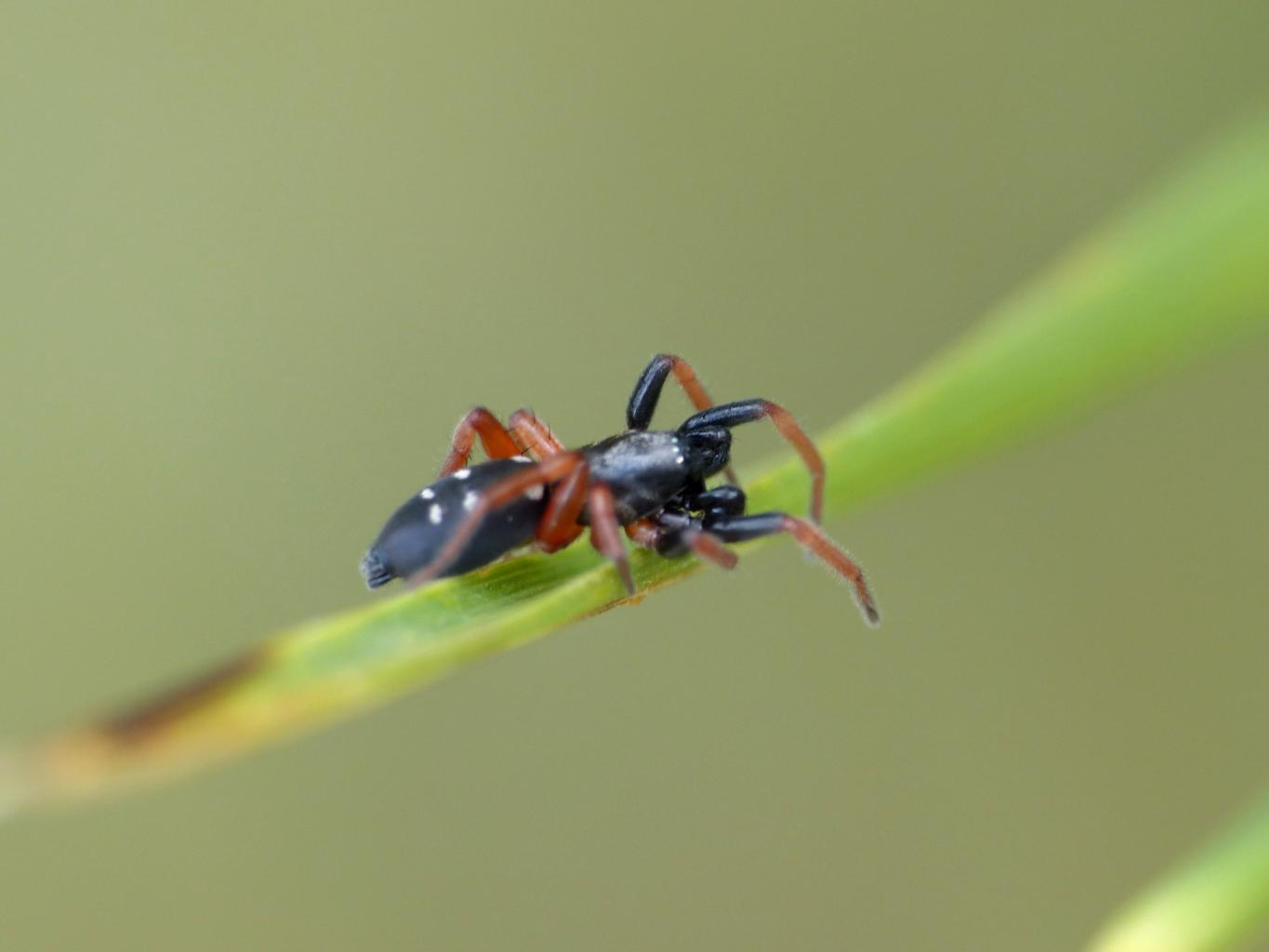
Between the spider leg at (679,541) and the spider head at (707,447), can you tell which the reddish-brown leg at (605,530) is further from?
the spider head at (707,447)

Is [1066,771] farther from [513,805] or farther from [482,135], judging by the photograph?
[482,135]

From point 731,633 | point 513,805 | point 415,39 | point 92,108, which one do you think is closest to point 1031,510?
point 731,633

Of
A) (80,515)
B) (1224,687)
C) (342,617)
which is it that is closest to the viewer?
(342,617)

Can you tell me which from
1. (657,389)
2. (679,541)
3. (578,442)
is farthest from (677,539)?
(578,442)

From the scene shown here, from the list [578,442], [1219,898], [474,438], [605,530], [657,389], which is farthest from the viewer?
[578,442]

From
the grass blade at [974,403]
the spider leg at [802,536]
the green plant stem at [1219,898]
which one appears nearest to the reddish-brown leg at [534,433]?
the spider leg at [802,536]

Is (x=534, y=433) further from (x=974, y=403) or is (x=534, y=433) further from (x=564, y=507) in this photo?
(x=974, y=403)
